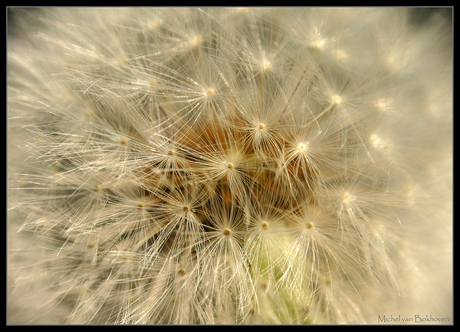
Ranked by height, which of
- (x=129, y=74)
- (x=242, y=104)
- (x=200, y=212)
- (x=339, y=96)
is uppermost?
(x=129, y=74)

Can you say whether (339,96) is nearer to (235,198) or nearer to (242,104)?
(242,104)

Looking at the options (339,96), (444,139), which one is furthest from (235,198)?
(444,139)

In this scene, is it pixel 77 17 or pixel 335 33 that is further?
pixel 77 17
